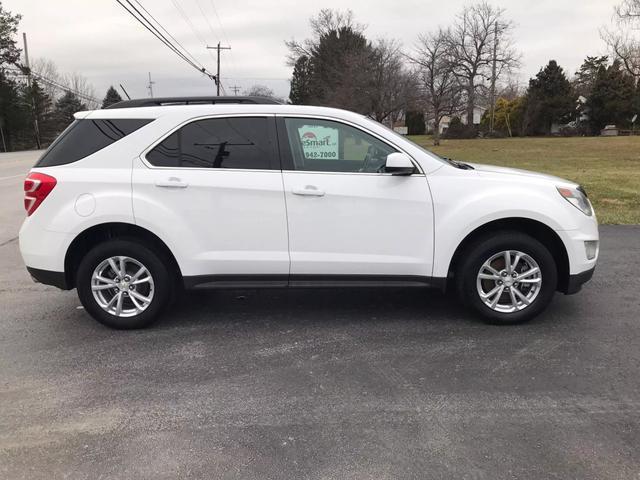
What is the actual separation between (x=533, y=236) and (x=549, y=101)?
66.9 metres

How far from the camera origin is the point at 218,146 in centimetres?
441

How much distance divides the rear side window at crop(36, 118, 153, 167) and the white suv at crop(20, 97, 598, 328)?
11 mm

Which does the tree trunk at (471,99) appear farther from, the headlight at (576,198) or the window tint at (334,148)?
the window tint at (334,148)

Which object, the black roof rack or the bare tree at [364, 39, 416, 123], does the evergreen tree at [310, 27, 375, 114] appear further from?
the black roof rack

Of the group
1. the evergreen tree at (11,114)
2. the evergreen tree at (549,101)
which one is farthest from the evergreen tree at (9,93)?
the evergreen tree at (549,101)

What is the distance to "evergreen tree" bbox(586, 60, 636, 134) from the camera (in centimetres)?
6103

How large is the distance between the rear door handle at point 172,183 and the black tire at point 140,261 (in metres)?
0.55

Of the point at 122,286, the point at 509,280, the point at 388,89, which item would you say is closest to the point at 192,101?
the point at 122,286

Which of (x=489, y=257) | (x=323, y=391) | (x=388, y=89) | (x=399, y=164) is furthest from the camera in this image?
(x=388, y=89)

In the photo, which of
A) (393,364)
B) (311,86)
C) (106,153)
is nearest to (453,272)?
(393,364)

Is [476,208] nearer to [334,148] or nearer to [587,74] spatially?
[334,148]

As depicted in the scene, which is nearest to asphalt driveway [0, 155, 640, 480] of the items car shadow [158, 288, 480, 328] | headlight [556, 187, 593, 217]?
car shadow [158, 288, 480, 328]

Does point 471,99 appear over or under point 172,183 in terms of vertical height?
over

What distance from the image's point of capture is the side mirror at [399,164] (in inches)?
165
